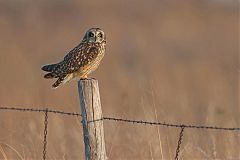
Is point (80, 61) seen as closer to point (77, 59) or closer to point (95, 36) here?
point (77, 59)

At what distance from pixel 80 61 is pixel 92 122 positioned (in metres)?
1.53

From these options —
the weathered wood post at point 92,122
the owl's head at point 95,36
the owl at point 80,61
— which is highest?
the owl's head at point 95,36

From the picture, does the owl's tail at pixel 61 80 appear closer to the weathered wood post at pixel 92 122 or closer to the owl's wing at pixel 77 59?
the owl's wing at pixel 77 59

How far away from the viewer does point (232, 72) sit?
731 inches

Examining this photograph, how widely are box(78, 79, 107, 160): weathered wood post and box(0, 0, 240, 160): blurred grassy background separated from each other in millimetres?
901

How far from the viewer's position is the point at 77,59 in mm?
8906

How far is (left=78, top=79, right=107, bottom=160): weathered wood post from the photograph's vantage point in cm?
745

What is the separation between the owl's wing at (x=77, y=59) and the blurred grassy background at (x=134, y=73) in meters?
0.54

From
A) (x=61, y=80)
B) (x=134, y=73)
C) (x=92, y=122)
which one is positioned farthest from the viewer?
(x=134, y=73)

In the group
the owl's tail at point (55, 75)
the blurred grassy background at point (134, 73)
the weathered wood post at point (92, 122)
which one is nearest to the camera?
the weathered wood post at point (92, 122)

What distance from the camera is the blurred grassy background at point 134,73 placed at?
406 inches

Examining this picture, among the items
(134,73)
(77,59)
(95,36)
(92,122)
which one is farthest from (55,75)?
(134,73)

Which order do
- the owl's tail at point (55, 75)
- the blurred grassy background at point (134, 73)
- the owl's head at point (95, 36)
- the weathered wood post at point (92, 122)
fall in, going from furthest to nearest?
the blurred grassy background at point (134, 73)
the owl's head at point (95, 36)
the owl's tail at point (55, 75)
the weathered wood post at point (92, 122)

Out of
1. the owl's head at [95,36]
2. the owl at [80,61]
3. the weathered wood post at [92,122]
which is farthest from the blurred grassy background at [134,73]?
the weathered wood post at [92,122]
